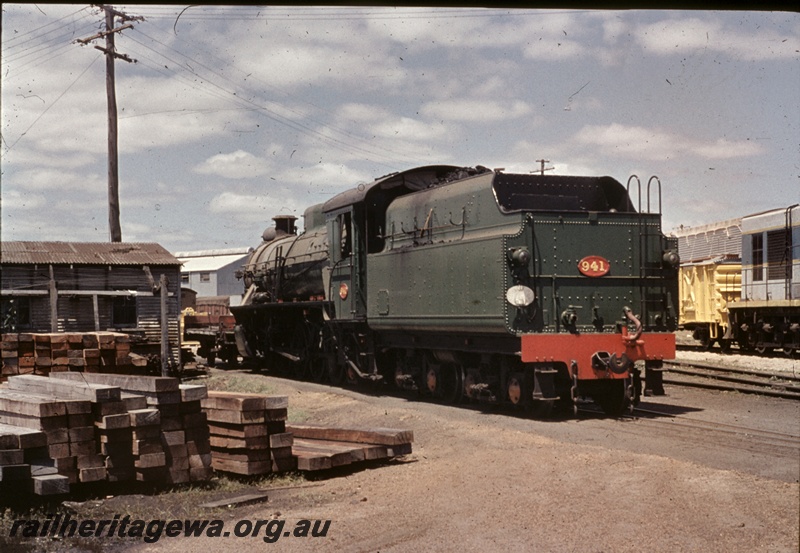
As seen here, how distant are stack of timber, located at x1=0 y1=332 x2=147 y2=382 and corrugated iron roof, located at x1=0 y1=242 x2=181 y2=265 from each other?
26.6ft

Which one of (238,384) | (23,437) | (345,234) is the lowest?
(238,384)

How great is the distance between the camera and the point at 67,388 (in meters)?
8.43

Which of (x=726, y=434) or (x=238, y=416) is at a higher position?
(x=238, y=416)

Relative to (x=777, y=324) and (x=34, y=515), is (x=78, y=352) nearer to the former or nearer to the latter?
(x=34, y=515)

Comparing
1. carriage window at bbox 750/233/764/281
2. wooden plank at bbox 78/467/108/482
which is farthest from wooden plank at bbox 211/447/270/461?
carriage window at bbox 750/233/764/281

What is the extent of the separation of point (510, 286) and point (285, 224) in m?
13.8

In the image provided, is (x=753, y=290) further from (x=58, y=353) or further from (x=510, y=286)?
(x=58, y=353)

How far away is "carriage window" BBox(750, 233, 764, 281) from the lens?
78.1 ft

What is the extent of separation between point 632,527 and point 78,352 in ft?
44.3

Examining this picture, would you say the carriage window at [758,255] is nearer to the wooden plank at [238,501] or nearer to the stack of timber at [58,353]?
the stack of timber at [58,353]

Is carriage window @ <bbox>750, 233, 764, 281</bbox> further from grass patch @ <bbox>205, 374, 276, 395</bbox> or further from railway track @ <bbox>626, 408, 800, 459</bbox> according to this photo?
grass patch @ <bbox>205, 374, 276, 395</bbox>

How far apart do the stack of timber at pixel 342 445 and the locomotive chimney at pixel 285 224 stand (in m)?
14.6

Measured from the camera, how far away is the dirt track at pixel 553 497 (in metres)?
6.06

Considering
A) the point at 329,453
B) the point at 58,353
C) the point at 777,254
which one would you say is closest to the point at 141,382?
the point at 329,453
